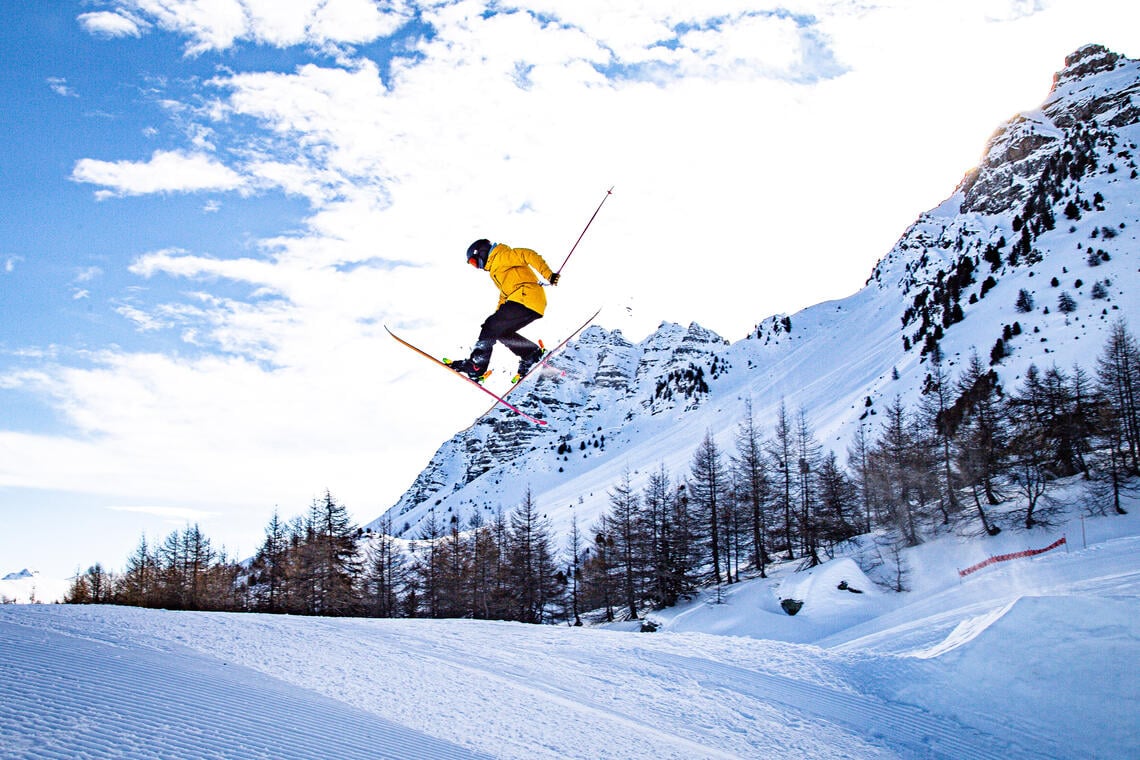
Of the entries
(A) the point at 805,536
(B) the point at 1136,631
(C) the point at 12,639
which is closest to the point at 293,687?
(C) the point at 12,639

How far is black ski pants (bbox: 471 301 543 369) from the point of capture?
9.83 metres

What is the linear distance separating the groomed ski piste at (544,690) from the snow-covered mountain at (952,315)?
23.1 feet

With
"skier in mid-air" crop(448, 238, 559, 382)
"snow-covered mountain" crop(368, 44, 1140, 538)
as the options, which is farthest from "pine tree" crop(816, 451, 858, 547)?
"skier in mid-air" crop(448, 238, 559, 382)

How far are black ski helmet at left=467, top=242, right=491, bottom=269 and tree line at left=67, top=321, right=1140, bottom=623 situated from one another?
25021mm

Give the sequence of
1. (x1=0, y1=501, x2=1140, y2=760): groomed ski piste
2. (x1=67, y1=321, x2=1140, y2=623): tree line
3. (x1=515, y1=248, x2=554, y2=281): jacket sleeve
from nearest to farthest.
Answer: (x1=0, y1=501, x2=1140, y2=760): groomed ski piste
(x1=515, y1=248, x2=554, y2=281): jacket sleeve
(x1=67, y1=321, x2=1140, y2=623): tree line

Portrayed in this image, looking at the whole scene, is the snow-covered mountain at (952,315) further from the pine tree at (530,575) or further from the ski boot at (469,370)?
the pine tree at (530,575)

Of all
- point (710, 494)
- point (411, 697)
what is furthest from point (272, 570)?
point (411, 697)

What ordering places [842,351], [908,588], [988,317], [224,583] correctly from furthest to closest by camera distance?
1. [842,351]
2. [988,317]
3. [224,583]
4. [908,588]

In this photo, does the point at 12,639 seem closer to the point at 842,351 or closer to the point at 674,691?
the point at 674,691

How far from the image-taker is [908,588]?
25938 millimetres

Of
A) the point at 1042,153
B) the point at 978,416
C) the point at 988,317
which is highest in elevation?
the point at 1042,153

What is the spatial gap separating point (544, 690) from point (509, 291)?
5541 mm

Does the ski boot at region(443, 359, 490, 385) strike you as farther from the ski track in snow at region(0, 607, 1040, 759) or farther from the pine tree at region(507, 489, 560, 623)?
the pine tree at region(507, 489, 560, 623)

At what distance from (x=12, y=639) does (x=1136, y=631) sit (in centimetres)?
1318
